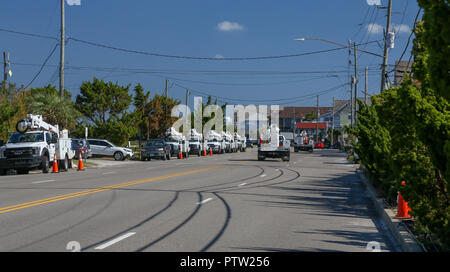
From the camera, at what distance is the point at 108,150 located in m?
46.6

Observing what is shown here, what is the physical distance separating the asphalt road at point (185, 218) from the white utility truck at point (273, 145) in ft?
66.3

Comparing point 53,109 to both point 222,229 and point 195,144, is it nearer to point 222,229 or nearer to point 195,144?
point 195,144

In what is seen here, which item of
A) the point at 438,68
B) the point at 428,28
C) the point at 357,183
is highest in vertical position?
the point at 428,28

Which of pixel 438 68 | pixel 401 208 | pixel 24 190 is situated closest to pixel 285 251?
pixel 438 68

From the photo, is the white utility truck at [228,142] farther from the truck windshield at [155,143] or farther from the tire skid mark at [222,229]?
the tire skid mark at [222,229]

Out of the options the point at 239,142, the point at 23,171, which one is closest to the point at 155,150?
the point at 23,171

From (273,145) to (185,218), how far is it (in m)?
28.5

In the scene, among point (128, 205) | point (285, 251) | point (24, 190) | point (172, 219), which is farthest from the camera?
point (24, 190)

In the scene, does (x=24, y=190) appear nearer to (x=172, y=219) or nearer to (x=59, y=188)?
(x=59, y=188)

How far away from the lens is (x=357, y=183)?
22.8 meters
